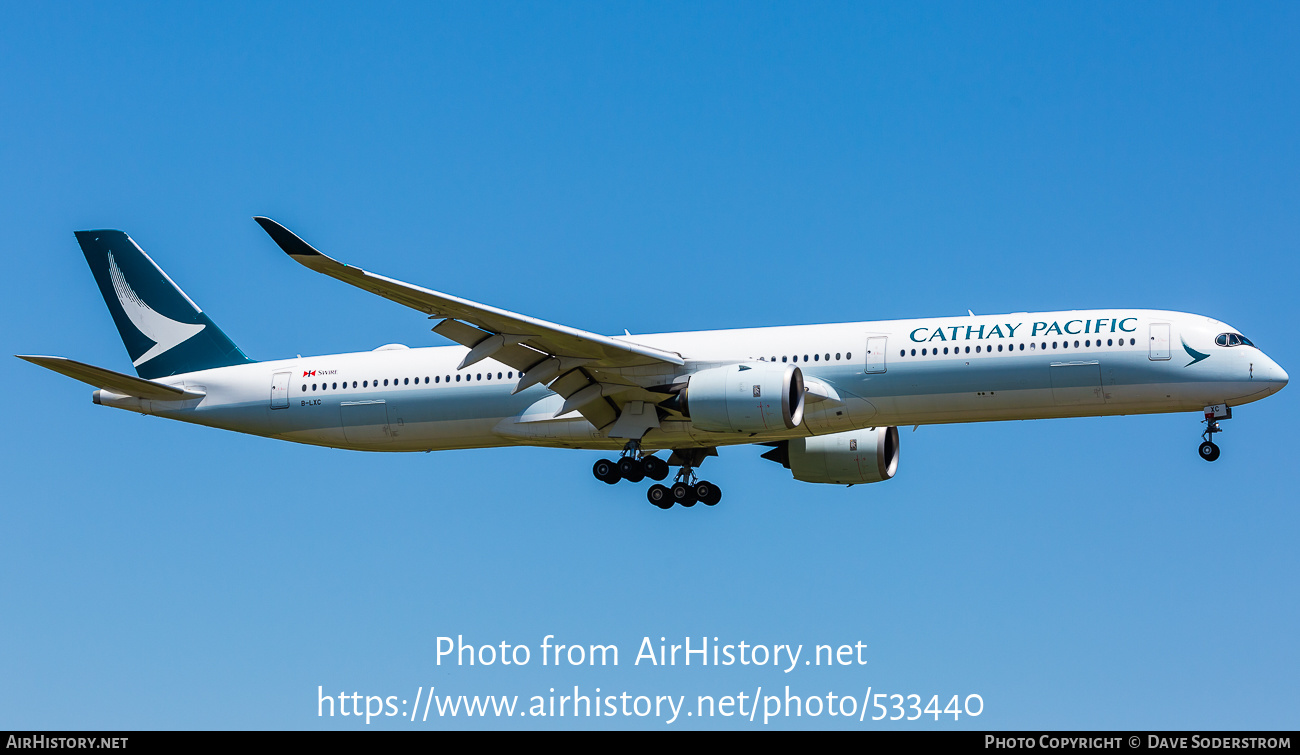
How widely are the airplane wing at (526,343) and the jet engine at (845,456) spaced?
6024 millimetres

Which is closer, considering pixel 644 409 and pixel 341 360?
pixel 644 409

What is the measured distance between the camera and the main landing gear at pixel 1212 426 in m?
32.3

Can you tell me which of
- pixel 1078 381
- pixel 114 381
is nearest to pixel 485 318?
pixel 114 381

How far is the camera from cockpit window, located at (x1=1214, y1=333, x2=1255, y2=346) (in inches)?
1267

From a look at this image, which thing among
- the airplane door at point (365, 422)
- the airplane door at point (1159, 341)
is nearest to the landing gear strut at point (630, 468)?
the airplane door at point (365, 422)

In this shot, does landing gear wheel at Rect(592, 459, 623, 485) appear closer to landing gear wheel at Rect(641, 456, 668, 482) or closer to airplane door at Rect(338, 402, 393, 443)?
landing gear wheel at Rect(641, 456, 668, 482)

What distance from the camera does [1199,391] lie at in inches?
1264

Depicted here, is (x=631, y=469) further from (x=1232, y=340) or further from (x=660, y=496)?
(x=1232, y=340)

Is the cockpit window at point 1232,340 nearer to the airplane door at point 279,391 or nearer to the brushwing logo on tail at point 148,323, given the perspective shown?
the airplane door at point 279,391

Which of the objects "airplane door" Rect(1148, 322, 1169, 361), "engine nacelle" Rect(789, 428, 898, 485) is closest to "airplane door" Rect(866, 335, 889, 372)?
"engine nacelle" Rect(789, 428, 898, 485)
